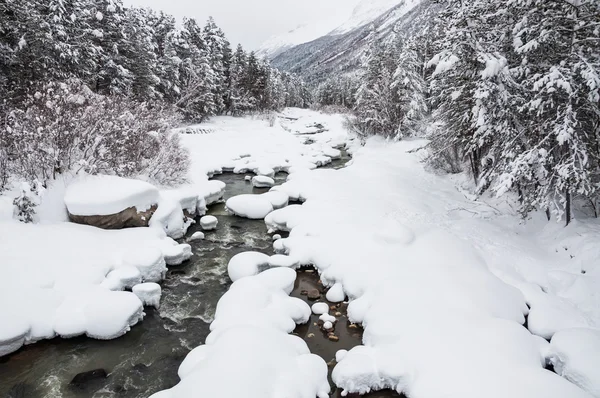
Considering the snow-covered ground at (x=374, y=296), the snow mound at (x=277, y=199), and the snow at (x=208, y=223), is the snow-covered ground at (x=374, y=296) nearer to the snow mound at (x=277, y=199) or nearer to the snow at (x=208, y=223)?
the snow at (x=208, y=223)

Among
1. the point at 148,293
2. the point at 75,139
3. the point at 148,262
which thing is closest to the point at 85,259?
the point at 148,262

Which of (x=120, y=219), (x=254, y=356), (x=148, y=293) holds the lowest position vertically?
(x=254, y=356)

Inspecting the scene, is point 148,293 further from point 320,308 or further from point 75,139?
point 75,139

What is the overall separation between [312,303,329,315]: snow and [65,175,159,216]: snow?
6161 millimetres

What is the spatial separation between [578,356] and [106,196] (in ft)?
36.4

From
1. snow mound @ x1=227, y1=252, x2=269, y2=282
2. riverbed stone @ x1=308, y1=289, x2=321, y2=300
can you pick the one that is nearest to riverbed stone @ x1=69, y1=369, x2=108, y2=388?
snow mound @ x1=227, y1=252, x2=269, y2=282

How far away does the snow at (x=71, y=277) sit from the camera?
6.43 meters

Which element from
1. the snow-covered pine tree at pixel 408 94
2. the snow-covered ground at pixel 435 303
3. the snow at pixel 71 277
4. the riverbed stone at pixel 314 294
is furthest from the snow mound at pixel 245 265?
the snow-covered pine tree at pixel 408 94

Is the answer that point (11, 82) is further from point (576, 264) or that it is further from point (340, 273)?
point (576, 264)

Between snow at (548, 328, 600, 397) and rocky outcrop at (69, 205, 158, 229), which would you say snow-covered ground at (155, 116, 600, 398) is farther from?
rocky outcrop at (69, 205, 158, 229)

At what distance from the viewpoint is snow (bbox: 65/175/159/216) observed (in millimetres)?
9578

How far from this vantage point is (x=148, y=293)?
759 cm

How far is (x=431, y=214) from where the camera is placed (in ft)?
37.6

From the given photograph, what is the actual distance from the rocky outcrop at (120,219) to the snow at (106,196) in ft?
0.34
